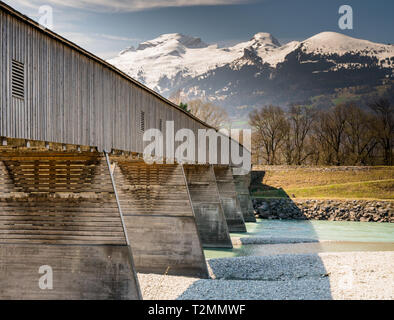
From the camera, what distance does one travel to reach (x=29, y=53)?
907cm

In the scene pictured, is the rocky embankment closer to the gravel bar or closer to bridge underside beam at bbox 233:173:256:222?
bridge underside beam at bbox 233:173:256:222

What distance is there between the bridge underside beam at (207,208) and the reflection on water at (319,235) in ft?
3.15

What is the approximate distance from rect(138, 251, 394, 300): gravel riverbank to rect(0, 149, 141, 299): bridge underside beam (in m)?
2.84

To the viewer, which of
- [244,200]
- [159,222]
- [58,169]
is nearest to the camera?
[58,169]

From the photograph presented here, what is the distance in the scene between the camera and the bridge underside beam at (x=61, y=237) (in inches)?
404

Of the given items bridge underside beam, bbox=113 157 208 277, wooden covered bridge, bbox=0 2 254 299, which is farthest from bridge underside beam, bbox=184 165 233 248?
wooden covered bridge, bbox=0 2 254 299

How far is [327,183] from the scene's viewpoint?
50.0 metres

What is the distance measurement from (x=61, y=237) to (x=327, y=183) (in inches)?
1722

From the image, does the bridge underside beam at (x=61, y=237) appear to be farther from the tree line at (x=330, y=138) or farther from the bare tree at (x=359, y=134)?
the bare tree at (x=359, y=134)

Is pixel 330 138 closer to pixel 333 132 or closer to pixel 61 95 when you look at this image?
pixel 333 132

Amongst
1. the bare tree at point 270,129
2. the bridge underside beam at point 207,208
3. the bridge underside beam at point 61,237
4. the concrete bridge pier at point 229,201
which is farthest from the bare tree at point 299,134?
the bridge underside beam at point 61,237

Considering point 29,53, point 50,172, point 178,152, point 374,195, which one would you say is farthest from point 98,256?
point 374,195

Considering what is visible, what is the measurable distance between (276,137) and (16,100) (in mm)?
57538

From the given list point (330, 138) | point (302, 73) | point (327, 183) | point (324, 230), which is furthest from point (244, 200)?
point (302, 73)
